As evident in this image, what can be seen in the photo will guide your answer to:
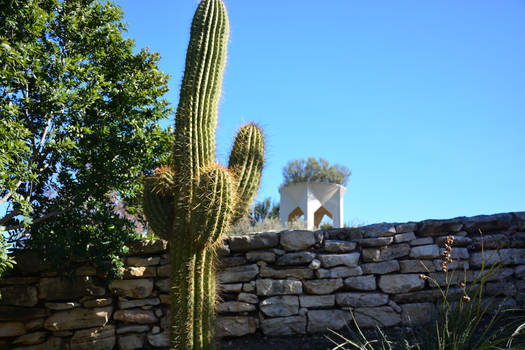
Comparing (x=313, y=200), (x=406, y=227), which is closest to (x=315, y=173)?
(x=313, y=200)

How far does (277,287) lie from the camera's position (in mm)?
5102

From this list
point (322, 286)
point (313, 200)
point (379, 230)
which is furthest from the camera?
point (313, 200)

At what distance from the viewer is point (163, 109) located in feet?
17.8

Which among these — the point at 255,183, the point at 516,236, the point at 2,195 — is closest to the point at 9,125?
the point at 2,195

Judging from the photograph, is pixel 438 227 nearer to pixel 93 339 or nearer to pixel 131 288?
pixel 131 288

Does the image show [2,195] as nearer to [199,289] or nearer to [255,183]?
[199,289]

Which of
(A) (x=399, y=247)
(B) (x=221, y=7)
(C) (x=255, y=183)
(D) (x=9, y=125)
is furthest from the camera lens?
(A) (x=399, y=247)

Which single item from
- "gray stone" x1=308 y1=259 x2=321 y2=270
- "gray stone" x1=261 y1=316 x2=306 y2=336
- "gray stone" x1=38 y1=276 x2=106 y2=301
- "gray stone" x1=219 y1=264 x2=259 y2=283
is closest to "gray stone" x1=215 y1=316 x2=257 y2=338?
"gray stone" x1=261 y1=316 x2=306 y2=336

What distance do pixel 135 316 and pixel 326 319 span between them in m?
2.18

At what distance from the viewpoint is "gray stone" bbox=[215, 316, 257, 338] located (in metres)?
4.99

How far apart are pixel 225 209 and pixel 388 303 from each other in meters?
2.43

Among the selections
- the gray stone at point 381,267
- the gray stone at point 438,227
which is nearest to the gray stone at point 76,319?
the gray stone at point 381,267

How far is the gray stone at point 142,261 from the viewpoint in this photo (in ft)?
17.0

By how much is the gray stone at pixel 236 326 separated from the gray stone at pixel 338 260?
3.45ft
